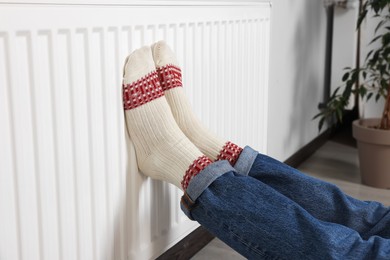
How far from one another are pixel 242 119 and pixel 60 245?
0.64 m

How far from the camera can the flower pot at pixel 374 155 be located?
1729 millimetres

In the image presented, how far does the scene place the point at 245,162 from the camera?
1.02 meters

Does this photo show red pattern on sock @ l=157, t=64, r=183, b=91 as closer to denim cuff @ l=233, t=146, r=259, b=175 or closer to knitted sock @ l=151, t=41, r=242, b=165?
knitted sock @ l=151, t=41, r=242, b=165

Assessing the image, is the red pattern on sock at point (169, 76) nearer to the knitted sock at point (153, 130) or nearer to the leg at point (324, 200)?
the knitted sock at point (153, 130)

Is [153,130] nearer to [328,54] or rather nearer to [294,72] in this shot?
[294,72]

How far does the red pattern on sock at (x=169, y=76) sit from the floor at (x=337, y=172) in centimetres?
45

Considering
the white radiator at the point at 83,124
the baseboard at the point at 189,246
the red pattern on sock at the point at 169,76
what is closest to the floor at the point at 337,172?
the baseboard at the point at 189,246


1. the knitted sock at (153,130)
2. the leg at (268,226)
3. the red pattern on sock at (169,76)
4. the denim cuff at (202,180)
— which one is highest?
the red pattern on sock at (169,76)

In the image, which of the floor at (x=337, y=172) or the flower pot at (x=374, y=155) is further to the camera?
the flower pot at (x=374, y=155)

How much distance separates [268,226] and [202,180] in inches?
5.4

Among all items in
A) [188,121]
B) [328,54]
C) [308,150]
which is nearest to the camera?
[188,121]

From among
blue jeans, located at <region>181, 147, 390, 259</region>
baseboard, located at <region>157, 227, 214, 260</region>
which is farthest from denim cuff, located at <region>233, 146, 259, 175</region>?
baseboard, located at <region>157, 227, 214, 260</region>

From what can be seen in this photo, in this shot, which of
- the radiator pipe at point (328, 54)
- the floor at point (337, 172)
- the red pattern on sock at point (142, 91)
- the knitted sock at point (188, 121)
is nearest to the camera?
the red pattern on sock at point (142, 91)

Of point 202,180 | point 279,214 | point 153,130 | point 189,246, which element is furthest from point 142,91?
point 189,246
